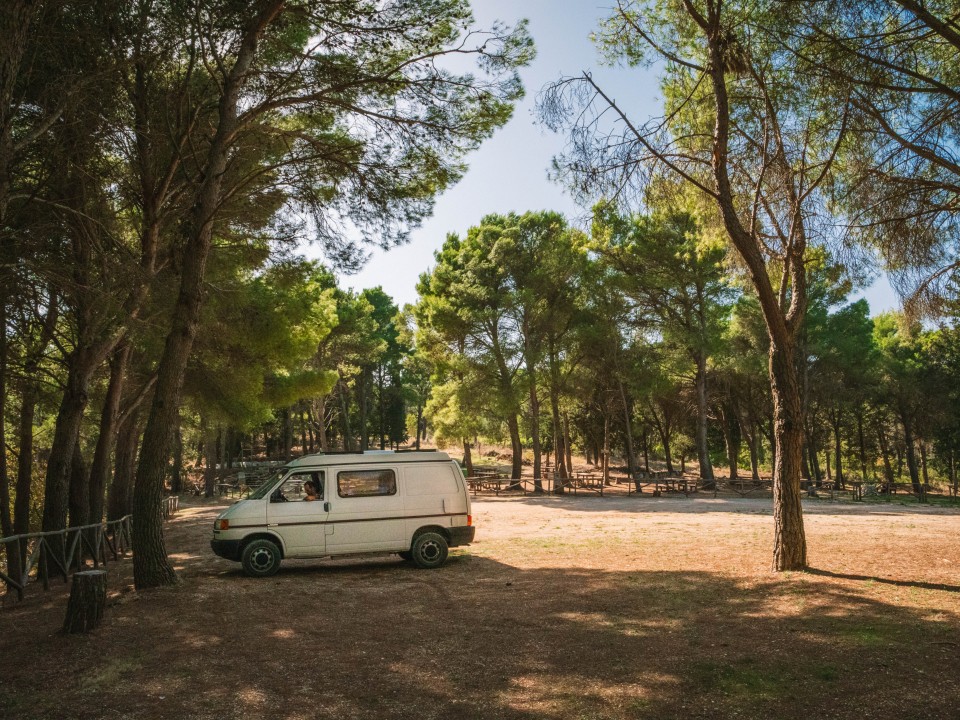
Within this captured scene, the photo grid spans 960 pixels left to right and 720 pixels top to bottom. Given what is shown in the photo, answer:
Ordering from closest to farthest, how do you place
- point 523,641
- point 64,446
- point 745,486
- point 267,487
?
1. point 523,641
2. point 267,487
3. point 64,446
4. point 745,486

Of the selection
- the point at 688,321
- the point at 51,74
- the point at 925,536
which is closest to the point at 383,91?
the point at 51,74

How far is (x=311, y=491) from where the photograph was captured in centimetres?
1030

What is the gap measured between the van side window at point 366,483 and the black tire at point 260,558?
1286 mm

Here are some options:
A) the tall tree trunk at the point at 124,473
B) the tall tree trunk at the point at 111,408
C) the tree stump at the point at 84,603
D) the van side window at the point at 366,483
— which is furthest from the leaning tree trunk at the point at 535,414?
the tree stump at the point at 84,603

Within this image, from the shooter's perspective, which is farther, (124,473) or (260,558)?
(124,473)

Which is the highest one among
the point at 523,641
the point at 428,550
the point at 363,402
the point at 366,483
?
the point at 363,402

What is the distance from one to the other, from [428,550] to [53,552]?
5927 millimetres

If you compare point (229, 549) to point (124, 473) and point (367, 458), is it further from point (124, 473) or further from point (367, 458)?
point (124, 473)

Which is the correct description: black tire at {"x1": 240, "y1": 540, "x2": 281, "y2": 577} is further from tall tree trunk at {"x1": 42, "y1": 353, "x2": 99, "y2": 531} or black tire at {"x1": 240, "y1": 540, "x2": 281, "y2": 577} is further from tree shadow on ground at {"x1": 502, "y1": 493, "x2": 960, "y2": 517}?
tree shadow on ground at {"x1": 502, "y1": 493, "x2": 960, "y2": 517}

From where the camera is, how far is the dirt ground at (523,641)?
4.53 meters

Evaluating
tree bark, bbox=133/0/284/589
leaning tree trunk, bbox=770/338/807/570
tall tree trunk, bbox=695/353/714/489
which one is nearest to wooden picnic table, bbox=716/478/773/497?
tall tree trunk, bbox=695/353/714/489

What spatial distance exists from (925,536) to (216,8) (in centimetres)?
1434

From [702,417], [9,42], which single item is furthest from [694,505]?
[9,42]

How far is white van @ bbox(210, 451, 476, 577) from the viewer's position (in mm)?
9930
